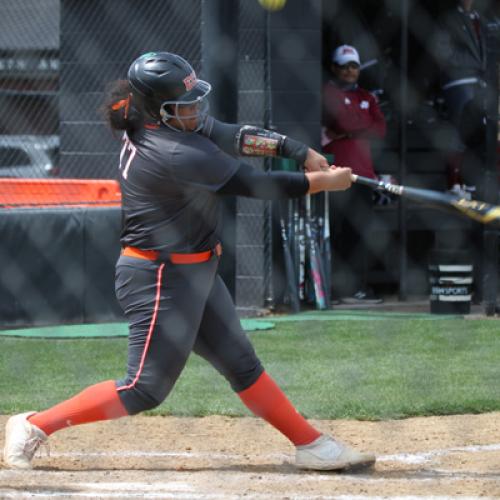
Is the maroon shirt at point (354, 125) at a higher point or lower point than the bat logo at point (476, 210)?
higher

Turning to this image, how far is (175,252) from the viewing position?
4301 mm

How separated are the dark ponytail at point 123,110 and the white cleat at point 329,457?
1.34m

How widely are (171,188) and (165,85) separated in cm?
36

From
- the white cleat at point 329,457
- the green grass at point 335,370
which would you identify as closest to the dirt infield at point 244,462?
the white cleat at point 329,457

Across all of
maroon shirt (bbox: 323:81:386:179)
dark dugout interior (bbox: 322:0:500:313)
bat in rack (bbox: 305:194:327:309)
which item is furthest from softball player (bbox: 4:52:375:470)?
dark dugout interior (bbox: 322:0:500:313)

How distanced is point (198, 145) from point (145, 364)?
800mm

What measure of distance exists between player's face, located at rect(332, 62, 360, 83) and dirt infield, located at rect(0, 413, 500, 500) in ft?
13.9

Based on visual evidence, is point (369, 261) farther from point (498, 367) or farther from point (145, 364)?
point (145, 364)

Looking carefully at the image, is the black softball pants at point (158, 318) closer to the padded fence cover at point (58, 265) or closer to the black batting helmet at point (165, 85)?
the black batting helmet at point (165, 85)

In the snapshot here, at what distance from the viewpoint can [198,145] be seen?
4.16 m

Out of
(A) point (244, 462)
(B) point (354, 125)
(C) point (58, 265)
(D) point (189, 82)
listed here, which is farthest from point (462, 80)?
(D) point (189, 82)

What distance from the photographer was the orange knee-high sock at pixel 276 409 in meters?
4.45

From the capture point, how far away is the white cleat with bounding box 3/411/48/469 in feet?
14.4

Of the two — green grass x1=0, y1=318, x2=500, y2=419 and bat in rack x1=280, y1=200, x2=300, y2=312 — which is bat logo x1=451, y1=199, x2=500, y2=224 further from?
bat in rack x1=280, y1=200, x2=300, y2=312
